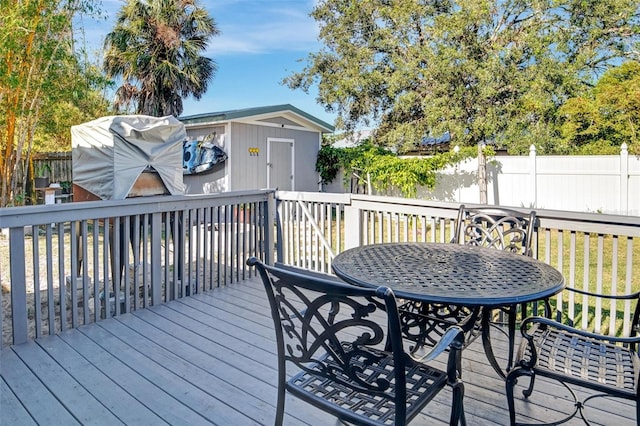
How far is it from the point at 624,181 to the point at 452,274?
835 centimetres

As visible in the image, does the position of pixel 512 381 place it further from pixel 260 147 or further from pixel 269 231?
pixel 260 147

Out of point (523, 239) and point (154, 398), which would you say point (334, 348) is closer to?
point (154, 398)

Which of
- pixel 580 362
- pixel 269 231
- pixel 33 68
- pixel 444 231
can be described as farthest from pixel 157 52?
pixel 580 362

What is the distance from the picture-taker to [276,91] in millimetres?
15258

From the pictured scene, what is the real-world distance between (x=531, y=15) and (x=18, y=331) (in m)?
13.3

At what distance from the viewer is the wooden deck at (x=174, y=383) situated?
197 cm

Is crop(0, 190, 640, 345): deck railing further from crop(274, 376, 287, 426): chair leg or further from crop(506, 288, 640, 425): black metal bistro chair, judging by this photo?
crop(274, 376, 287, 426): chair leg

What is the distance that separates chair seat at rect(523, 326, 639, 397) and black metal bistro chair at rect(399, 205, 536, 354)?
1.23 feet

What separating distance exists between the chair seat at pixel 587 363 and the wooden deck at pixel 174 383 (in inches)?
14.6

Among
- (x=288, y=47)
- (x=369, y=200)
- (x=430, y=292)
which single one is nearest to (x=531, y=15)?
(x=288, y=47)

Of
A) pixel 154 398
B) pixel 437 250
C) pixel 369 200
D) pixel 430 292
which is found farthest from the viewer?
pixel 369 200

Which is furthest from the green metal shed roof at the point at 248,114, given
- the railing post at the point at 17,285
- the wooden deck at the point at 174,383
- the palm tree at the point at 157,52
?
the railing post at the point at 17,285

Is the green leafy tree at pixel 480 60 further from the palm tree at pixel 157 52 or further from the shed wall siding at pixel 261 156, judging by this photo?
the palm tree at pixel 157 52

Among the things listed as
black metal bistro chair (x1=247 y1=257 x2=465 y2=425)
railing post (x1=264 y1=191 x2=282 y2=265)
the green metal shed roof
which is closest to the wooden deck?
black metal bistro chair (x1=247 y1=257 x2=465 y2=425)
